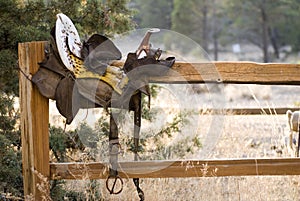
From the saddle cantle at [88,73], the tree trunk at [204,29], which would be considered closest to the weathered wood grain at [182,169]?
the saddle cantle at [88,73]

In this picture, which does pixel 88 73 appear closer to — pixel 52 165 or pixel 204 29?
pixel 52 165

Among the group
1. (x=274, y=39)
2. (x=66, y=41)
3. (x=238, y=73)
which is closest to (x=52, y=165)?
(x=66, y=41)

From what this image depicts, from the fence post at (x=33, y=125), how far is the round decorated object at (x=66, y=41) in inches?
5.0

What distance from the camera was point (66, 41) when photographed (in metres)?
2.85

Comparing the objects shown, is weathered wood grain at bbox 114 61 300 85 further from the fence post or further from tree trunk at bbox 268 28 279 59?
tree trunk at bbox 268 28 279 59

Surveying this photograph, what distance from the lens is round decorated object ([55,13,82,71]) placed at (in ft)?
9.15

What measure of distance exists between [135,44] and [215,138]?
2.13ft

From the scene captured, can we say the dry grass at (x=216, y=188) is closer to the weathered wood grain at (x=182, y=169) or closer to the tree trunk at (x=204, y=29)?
the weathered wood grain at (x=182, y=169)

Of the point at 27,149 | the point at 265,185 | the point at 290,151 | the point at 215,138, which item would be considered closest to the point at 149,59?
the point at 215,138

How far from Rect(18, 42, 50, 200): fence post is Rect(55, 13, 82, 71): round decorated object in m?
0.13

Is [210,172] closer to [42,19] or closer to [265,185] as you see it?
[265,185]

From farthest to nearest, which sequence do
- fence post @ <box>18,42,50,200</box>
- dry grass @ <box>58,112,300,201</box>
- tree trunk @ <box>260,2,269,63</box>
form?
tree trunk @ <box>260,2,269,63</box>
dry grass @ <box>58,112,300,201</box>
fence post @ <box>18,42,50,200</box>

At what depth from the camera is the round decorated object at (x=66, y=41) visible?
9.15 ft

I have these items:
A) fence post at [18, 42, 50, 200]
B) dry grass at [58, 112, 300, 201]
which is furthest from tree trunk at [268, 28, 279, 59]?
fence post at [18, 42, 50, 200]
